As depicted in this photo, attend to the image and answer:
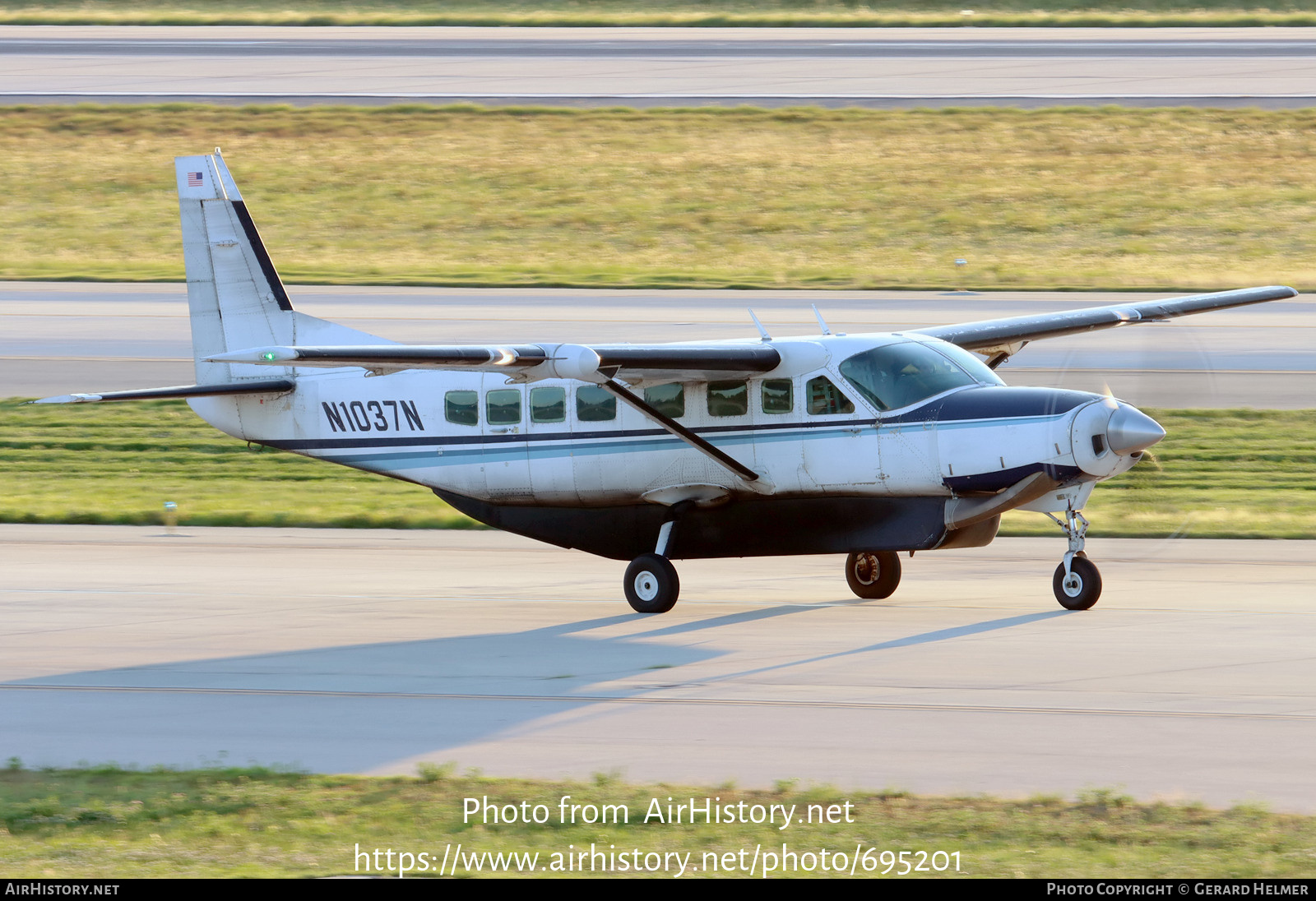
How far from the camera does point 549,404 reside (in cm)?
1658

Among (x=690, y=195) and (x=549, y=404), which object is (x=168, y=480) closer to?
(x=549, y=404)

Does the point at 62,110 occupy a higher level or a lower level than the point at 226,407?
higher

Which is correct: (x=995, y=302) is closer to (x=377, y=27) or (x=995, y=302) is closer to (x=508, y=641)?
(x=508, y=641)

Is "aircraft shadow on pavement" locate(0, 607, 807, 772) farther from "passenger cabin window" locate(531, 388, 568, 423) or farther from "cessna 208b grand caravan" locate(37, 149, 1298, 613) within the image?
"passenger cabin window" locate(531, 388, 568, 423)

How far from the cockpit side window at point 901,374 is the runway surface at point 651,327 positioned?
11.7 m

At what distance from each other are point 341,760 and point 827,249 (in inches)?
1221

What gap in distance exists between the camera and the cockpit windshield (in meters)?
14.9

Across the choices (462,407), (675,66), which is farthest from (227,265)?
(675,66)

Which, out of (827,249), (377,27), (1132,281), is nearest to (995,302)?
(1132,281)

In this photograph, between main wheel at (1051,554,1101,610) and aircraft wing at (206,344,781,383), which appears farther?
main wheel at (1051,554,1101,610)

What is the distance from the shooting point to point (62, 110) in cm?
4938

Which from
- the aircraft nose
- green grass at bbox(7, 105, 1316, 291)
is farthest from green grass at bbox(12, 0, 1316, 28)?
the aircraft nose

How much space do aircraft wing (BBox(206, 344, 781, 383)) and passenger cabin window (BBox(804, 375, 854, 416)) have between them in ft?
1.28

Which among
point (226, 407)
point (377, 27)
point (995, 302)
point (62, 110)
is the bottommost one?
point (226, 407)
